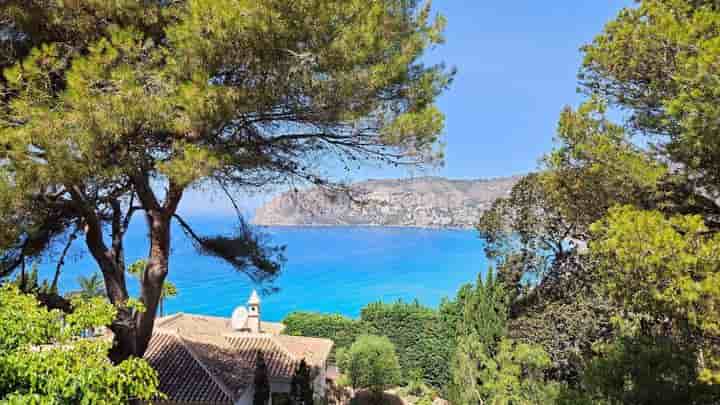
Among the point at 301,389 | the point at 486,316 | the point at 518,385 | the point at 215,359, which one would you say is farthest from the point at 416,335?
the point at 518,385

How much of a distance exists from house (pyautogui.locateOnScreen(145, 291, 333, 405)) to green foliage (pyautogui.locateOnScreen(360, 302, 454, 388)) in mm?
3102

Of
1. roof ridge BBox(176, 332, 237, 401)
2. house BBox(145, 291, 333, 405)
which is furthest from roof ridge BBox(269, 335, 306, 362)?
roof ridge BBox(176, 332, 237, 401)

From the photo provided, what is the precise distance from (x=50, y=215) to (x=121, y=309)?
1.40 m

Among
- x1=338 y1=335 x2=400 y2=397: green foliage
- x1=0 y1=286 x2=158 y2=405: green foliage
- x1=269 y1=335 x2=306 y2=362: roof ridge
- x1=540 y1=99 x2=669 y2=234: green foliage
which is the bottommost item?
x1=338 y1=335 x2=400 y2=397: green foliage

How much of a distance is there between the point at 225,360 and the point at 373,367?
544 centimetres

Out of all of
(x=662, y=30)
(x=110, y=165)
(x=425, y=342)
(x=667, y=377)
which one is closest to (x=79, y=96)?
(x=110, y=165)

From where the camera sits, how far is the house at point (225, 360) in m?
10.2

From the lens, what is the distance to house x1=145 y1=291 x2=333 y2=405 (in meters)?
10.2

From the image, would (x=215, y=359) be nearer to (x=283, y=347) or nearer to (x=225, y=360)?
(x=225, y=360)

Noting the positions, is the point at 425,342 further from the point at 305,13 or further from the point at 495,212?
the point at 305,13

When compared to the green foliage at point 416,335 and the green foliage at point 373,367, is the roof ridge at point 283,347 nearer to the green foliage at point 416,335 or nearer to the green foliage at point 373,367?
the green foliage at point 373,367

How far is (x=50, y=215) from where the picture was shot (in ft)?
17.4

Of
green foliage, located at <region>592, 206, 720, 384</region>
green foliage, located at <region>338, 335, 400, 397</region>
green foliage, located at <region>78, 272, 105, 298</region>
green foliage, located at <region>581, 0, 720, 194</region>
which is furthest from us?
green foliage, located at <region>338, 335, 400, 397</region>

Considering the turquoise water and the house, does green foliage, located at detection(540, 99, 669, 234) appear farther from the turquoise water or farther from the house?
the turquoise water
